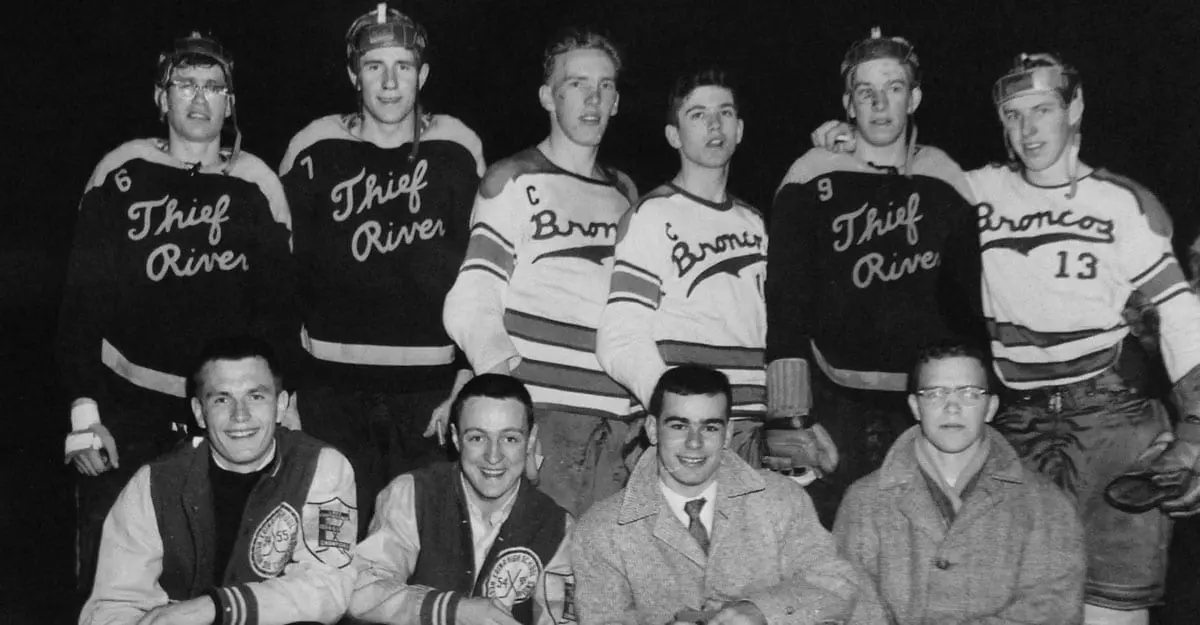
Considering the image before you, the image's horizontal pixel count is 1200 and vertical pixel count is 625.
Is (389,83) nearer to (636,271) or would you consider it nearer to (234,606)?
(636,271)

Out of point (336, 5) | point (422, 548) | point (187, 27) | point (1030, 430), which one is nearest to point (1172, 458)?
point (1030, 430)

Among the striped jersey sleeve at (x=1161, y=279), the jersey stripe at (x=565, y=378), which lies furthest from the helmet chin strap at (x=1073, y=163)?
the jersey stripe at (x=565, y=378)

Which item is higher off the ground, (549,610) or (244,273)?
(244,273)

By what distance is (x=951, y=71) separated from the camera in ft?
13.3

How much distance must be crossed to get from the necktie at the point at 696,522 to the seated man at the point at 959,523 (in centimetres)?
36

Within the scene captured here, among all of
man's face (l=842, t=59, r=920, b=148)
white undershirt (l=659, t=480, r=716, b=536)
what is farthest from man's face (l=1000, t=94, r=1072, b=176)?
white undershirt (l=659, t=480, r=716, b=536)

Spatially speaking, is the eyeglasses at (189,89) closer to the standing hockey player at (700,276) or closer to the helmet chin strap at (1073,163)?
the standing hockey player at (700,276)

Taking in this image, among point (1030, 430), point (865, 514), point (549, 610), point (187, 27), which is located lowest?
point (549, 610)

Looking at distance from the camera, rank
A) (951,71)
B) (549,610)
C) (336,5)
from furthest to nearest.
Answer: (336,5), (951,71), (549,610)

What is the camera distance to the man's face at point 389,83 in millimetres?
3701

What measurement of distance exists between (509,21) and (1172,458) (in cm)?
242

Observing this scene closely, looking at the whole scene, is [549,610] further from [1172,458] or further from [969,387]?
[1172,458]

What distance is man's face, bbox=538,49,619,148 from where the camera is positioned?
3.67 metres

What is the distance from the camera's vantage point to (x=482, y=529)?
3066 millimetres
